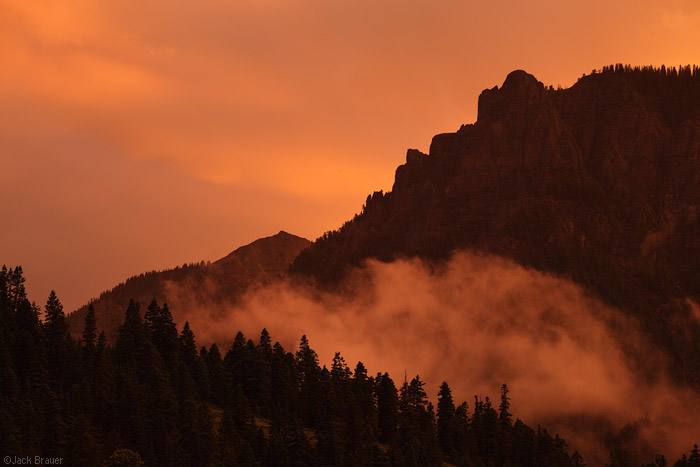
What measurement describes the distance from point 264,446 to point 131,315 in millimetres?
45850

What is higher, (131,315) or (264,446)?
(131,315)

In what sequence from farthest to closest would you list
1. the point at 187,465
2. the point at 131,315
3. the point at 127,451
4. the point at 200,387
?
1. the point at 131,315
2. the point at 200,387
3. the point at 187,465
4. the point at 127,451

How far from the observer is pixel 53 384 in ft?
530

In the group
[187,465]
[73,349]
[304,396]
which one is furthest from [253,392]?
[187,465]

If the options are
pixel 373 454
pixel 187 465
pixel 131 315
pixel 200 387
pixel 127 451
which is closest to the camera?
pixel 127 451

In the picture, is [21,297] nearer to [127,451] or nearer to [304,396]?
[304,396]

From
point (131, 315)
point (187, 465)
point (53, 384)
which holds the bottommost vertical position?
point (187, 465)

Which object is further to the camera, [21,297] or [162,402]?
[21,297]

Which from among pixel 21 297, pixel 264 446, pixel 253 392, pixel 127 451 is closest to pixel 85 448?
pixel 127 451

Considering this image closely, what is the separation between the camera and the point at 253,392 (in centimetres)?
18838

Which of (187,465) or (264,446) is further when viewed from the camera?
(264,446)

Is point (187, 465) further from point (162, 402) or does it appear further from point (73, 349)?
point (73, 349)

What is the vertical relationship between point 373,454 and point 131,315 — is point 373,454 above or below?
below

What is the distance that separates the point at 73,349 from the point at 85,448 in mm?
37748
